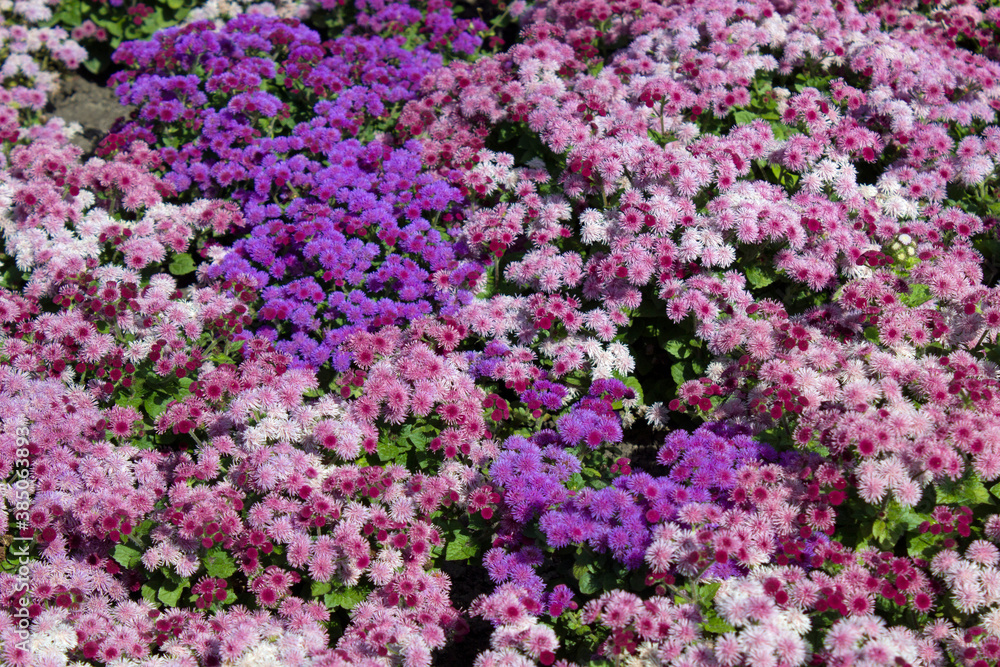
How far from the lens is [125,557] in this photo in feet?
16.1

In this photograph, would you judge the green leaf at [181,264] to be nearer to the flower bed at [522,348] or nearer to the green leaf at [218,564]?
the flower bed at [522,348]

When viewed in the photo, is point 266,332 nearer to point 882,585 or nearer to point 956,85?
point 882,585

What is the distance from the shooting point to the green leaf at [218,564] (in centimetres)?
470

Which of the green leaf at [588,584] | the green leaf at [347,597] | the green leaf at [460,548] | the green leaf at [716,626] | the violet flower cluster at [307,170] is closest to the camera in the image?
the green leaf at [716,626]

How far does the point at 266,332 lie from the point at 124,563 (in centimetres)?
194

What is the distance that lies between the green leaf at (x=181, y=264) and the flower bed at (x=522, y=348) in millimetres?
35

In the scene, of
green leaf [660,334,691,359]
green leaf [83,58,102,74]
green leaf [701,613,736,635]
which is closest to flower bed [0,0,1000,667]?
green leaf [701,613,736,635]

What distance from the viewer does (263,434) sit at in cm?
489

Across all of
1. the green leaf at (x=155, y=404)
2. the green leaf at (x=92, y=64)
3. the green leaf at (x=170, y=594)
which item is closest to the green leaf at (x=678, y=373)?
the green leaf at (x=170, y=594)

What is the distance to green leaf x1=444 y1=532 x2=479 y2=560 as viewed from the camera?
4824 millimetres

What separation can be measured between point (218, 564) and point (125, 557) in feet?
2.27

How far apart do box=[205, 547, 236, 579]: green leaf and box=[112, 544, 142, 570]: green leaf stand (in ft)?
1.76

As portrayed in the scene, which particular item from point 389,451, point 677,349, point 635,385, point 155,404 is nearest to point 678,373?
point 677,349

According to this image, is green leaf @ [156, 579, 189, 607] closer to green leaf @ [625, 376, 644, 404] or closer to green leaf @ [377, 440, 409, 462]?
green leaf @ [377, 440, 409, 462]
